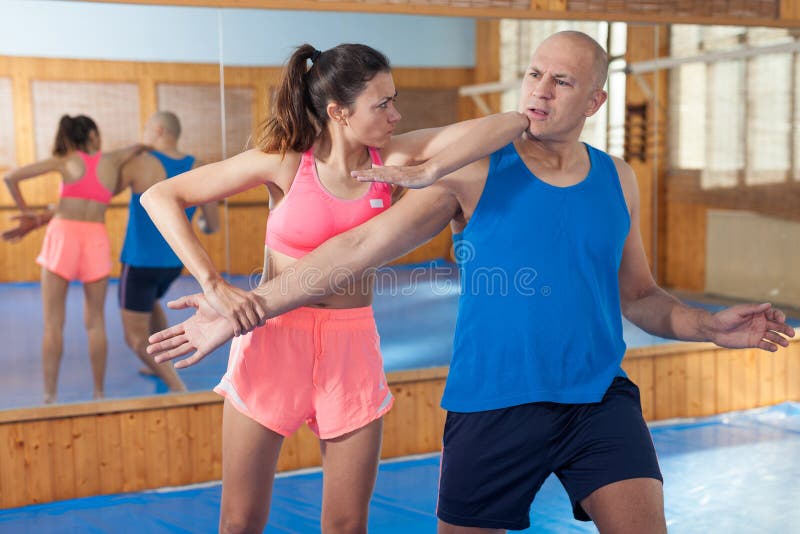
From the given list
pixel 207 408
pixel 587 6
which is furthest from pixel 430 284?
pixel 587 6

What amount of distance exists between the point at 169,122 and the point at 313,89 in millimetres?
1729

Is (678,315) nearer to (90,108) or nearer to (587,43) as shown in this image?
(587,43)

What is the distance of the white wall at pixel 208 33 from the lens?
3443 mm

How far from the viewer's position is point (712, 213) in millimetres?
5930

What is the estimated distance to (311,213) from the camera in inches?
82.7

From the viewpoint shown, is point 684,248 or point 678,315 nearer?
point 678,315

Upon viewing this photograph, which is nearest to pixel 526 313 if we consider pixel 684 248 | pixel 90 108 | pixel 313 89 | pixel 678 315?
pixel 678 315

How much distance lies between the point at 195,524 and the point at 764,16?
381 cm

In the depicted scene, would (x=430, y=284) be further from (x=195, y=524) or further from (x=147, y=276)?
(x=195, y=524)

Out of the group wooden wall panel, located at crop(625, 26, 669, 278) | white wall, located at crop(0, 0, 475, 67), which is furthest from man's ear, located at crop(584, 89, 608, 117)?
wooden wall panel, located at crop(625, 26, 669, 278)

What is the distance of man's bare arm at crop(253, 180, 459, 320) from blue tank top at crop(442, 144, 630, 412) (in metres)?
0.09

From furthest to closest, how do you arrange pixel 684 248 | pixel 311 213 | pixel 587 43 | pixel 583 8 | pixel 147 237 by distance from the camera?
Answer: pixel 684 248
pixel 583 8
pixel 147 237
pixel 311 213
pixel 587 43

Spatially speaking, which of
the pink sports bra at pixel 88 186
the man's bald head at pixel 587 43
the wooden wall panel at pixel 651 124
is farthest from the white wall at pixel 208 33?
the man's bald head at pixel 587 43

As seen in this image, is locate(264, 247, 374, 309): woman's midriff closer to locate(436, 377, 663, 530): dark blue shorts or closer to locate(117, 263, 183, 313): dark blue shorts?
locate(436, 377, 663, 530): dark blue shorts
